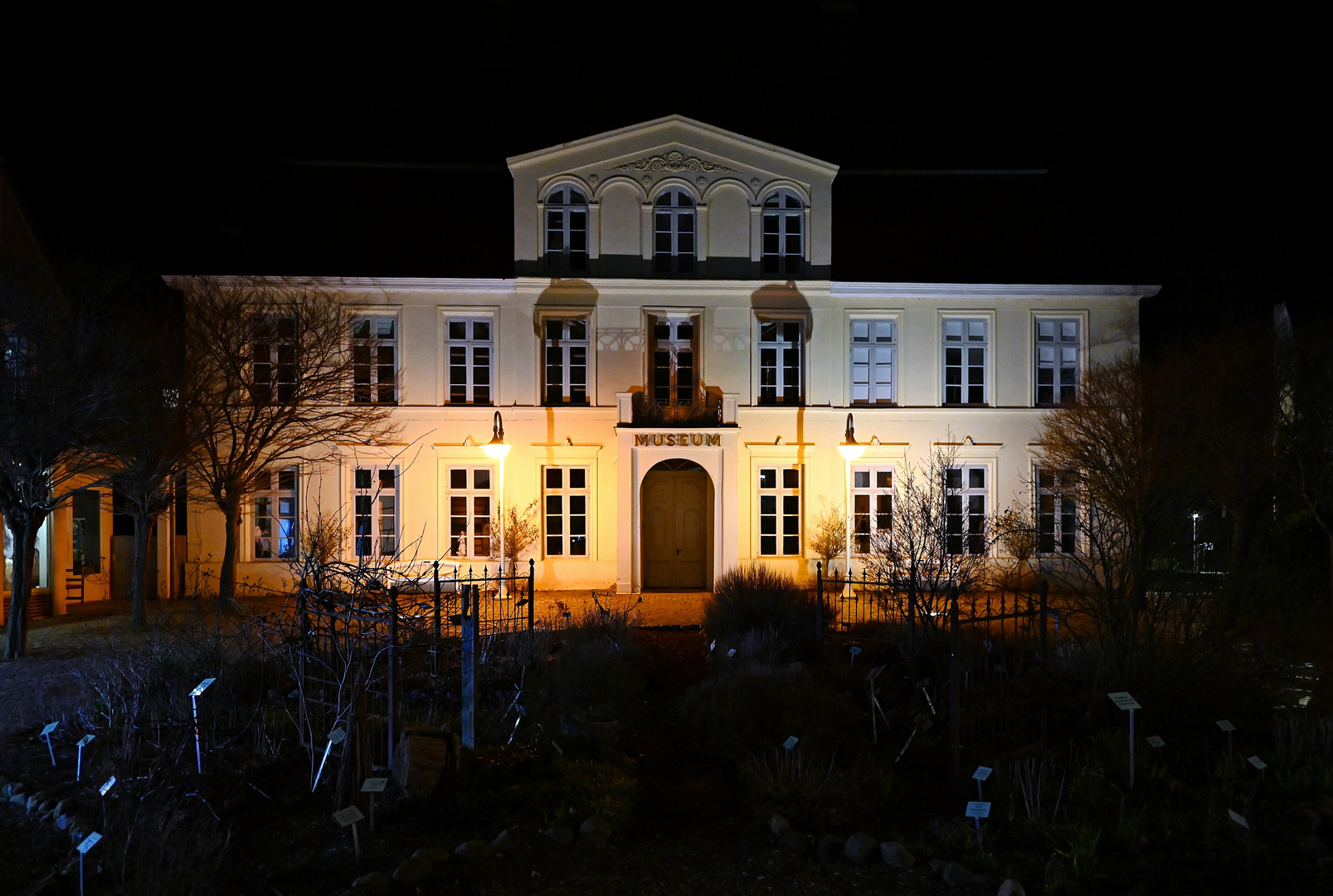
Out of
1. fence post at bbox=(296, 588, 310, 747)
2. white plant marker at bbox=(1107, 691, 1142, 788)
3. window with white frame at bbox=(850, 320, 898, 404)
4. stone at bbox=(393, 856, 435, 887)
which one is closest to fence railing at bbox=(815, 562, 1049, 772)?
white plant marker at bbox=(1107, 691, 1142, 788)

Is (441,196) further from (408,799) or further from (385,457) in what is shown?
(408,799)

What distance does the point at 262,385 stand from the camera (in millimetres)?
19953

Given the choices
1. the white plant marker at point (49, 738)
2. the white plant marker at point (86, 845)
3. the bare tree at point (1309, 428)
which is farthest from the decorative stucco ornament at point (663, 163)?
the white plant marker at point (86, 845)

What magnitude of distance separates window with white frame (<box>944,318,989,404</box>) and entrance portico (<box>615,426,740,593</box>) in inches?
218

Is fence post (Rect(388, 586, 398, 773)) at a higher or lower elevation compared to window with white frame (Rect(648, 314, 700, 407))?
lower

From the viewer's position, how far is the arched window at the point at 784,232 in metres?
22.2

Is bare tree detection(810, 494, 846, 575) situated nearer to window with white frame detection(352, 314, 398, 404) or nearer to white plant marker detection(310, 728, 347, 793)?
window with white frame detection(352, 314, 398, 404)

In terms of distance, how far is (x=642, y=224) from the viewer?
21.8m

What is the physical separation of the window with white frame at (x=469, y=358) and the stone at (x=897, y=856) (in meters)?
16.9

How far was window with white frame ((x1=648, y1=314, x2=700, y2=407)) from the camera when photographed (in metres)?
22.1

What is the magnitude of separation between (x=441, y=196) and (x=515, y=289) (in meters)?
3.94

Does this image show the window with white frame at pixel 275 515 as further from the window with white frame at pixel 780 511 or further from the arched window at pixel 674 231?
the window with white frame at pixel 780 511

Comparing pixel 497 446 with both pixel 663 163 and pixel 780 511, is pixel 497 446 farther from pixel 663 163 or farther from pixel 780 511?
pixel 663 163

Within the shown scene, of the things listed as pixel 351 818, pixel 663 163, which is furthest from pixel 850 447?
pixel 351 818
